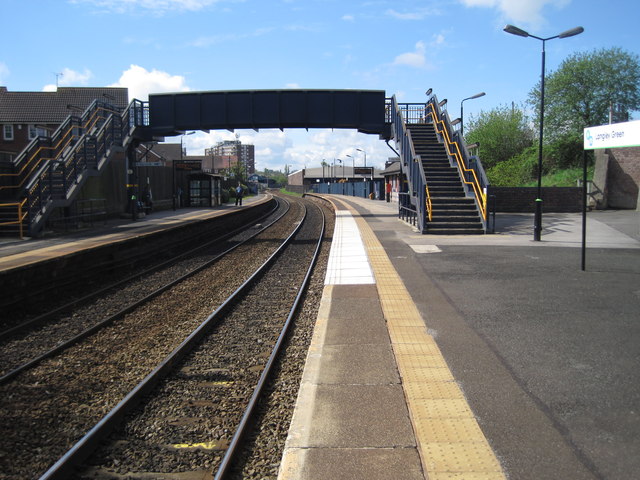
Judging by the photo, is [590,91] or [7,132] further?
[7,132]

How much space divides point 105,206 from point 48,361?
20.8 meters

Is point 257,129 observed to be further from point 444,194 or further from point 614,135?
point 614,135

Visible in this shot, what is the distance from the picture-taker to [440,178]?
2178 cm

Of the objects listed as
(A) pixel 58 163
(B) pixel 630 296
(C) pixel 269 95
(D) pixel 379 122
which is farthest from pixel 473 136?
(B) pixel 630 296

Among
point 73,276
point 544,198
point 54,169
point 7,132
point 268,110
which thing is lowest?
point 73,276

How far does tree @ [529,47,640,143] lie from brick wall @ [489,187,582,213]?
14.9 meters

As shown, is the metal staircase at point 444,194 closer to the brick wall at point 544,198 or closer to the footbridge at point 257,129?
the footbridge at point 257,129

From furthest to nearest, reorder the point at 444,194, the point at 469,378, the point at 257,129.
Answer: the point at 257,129 < the point at 444,194 < the point at 469,378

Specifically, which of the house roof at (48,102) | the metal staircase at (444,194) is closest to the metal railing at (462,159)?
the metal staircase at (444,194)

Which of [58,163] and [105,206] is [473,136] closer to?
[105,206]

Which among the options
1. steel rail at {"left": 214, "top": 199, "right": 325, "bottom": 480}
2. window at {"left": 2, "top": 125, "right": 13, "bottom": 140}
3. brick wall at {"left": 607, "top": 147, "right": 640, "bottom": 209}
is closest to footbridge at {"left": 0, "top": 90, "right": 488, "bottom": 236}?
brick wall at {"left": 607, "top": 147, "right": 640, "bottom": 209}

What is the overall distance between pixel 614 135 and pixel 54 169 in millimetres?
19060

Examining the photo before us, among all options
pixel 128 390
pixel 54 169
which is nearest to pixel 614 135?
pixel 128 390

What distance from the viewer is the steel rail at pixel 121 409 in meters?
4.05
